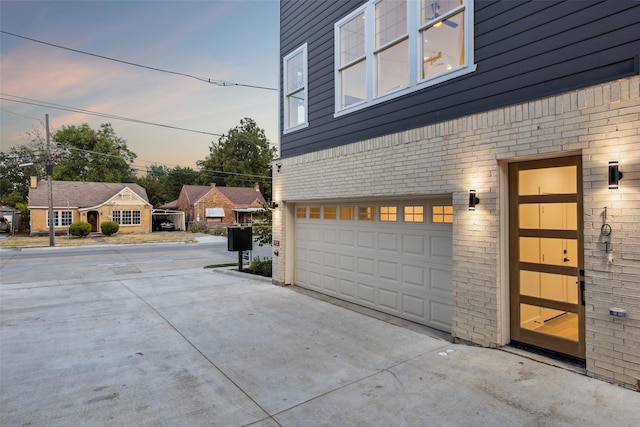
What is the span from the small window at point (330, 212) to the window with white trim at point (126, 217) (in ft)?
99.2

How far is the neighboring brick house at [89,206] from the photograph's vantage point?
96.5 ft

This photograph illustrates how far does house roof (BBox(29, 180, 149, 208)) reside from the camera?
29.5 metres

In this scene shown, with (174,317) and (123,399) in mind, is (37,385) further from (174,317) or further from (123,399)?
(174,317)

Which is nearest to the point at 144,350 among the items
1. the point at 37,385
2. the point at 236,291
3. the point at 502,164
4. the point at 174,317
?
the point at 37,385

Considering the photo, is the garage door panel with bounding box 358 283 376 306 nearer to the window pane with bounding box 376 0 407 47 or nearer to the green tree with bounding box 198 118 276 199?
the window pane with bounding box 376 0 407 47

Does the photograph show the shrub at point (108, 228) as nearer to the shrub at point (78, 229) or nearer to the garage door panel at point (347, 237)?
the shrub at point (78, 229)

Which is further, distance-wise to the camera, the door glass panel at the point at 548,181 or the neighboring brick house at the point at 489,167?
the door glass panel at the point at 548,181

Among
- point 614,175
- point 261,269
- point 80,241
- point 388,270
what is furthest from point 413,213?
point 80,241

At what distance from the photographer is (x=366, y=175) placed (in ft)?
20.6

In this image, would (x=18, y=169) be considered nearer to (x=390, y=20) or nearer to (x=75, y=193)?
(x=75, y=193)

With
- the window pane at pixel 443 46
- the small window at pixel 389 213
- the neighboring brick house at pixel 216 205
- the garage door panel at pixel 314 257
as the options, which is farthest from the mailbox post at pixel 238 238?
the neighboring brick house at pixel 216 205

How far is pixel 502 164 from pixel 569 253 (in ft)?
4.35

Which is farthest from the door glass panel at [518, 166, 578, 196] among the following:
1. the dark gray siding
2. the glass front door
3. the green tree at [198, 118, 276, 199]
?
the green tree at [198, 118, 276, 199]

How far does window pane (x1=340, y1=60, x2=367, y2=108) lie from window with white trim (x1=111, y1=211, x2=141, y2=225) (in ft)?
102
